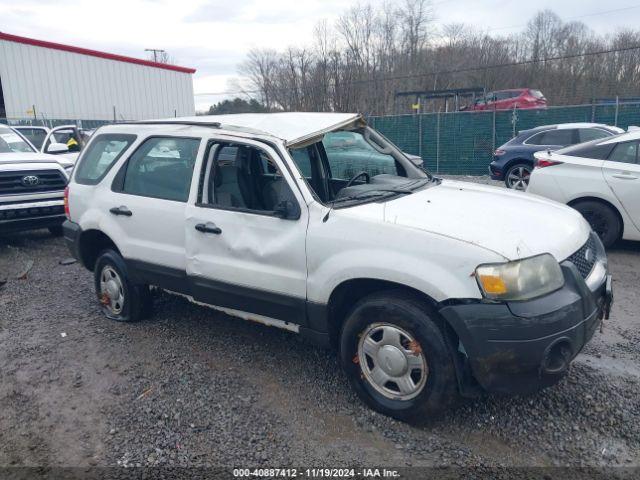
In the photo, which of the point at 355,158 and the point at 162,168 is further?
the point at 355,158

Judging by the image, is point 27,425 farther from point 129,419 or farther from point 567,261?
point 567,261

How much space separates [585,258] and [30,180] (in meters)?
7.41

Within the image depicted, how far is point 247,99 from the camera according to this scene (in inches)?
1667

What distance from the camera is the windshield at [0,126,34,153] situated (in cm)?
898

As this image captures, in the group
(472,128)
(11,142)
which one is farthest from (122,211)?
(472,128)

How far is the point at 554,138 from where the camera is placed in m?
12.3

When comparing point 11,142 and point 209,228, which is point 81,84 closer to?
point 11,142

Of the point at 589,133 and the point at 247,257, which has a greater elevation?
the point at 589,133

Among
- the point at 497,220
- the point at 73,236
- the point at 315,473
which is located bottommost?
the point at 315,473

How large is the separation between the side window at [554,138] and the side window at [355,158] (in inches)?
341

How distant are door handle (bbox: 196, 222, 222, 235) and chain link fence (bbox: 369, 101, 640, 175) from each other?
46.5 feet

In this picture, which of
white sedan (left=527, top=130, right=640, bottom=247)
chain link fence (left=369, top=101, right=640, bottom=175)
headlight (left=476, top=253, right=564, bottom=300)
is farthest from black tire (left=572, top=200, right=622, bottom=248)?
chain link fence (left=369, top=101, right=640, bottom=175)

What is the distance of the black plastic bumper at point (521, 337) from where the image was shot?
281 cm

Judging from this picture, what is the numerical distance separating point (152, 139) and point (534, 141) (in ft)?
33.5
